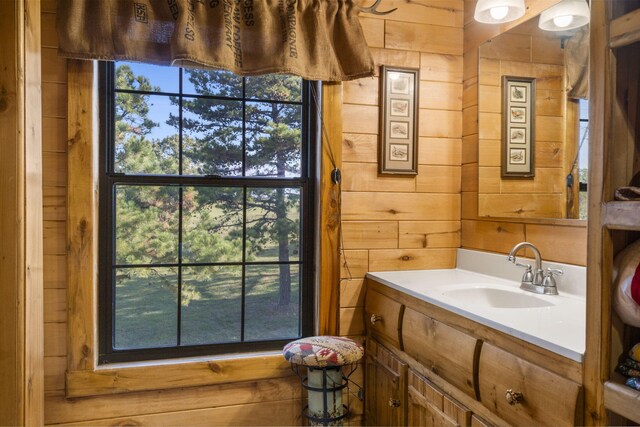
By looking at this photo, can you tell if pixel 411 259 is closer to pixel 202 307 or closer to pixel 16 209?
pixel 202 307

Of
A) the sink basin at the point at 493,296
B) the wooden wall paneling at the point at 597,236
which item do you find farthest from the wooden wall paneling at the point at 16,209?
the wooden wall paneling at the point at 597,236

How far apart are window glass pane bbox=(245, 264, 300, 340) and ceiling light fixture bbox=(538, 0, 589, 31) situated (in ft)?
5.10

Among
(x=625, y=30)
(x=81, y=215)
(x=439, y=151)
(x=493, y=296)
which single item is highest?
(x=625, y=30)

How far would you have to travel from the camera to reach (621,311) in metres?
1.08

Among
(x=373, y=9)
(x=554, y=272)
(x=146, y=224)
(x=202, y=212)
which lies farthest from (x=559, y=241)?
(x=146, y=224)

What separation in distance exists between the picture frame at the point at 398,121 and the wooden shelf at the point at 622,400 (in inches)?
58.4

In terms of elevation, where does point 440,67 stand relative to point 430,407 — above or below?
above

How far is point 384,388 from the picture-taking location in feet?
7.02

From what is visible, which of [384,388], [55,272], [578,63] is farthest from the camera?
[384,388]

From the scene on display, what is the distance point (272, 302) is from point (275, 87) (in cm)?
106

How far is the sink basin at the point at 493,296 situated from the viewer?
1.88 metres

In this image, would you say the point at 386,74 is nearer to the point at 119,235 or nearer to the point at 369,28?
the point at 369,28

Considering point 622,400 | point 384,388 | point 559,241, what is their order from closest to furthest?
point 622,400 → point 559,241 → point 384,388

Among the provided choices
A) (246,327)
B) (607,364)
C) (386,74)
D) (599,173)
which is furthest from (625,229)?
(246,327)
